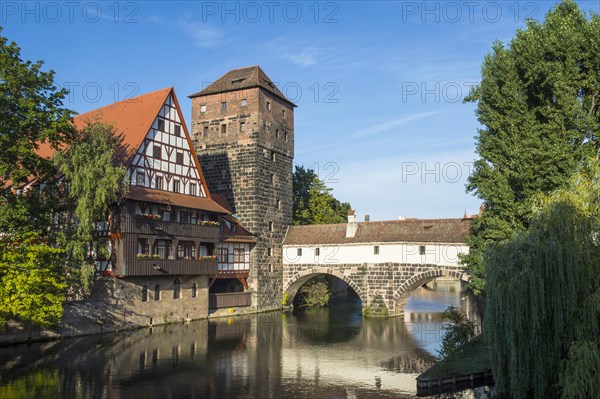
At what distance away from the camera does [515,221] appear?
27.4m

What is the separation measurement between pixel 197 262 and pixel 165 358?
12982mm

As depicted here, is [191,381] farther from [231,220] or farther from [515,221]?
[231,220]

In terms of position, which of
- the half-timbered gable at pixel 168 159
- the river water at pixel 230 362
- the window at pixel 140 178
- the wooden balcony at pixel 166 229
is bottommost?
the river water at pixel 230 362

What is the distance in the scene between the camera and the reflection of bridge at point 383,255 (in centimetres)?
3766

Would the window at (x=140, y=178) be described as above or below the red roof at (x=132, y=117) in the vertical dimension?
below

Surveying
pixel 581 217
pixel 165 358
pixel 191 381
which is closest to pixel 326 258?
pixel 165 358

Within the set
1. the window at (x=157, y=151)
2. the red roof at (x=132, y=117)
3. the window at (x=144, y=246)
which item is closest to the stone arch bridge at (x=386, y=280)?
the window at (x=144, y=246)

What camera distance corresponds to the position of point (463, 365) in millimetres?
19062

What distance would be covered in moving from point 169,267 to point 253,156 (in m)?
12.3

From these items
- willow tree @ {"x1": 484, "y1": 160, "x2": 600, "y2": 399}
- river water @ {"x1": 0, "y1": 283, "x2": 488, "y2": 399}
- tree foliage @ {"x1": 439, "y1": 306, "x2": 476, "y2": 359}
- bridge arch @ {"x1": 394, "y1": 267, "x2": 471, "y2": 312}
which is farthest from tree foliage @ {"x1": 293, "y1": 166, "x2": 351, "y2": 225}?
willow tree @ {"x1": 484, "y1": 160, "x2": 600, "y2": 399}

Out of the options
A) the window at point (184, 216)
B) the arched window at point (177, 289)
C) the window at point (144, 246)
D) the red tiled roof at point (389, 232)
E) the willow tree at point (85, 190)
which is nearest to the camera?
the willow tree at point (85, 190)

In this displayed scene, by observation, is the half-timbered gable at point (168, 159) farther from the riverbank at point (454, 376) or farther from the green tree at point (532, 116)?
the riverbank at point (454, 376)

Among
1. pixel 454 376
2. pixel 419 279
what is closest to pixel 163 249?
pixel 419 279

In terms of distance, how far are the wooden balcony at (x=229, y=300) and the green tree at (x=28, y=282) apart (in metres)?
13.8
